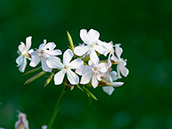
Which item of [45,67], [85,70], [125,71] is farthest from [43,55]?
[125,71]

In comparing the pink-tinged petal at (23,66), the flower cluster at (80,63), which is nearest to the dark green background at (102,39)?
the pink-tinged petal at (23,66)

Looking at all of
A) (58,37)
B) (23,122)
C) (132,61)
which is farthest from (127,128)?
(23,122)

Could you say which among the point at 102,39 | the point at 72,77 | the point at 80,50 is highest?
the point at 102,39

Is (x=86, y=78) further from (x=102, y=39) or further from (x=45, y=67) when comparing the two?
(x=102, y=39)

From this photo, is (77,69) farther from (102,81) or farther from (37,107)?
(37,107)

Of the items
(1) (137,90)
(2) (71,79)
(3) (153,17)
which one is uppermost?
(3) (153,17)

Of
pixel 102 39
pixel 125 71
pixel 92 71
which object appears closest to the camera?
pixel 92 71

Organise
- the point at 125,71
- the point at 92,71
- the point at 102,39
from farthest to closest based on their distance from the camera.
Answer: the point at 102,39 < the point at 125,71 < the point at 92,71
